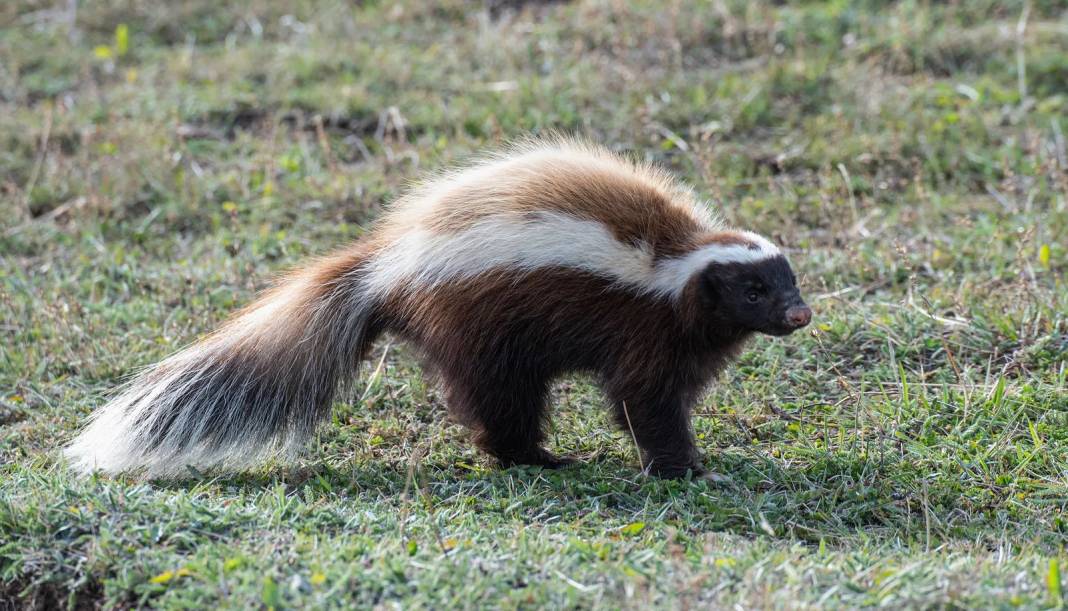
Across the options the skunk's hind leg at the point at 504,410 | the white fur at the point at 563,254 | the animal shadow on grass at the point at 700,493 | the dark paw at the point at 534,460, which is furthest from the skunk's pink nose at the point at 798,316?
the dark paw at the point at 534,460

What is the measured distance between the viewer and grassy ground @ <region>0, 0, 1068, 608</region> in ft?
13.8

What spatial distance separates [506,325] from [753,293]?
99 centimetres

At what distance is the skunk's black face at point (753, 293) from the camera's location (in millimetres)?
4977

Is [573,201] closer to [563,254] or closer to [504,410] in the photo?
[563,254]

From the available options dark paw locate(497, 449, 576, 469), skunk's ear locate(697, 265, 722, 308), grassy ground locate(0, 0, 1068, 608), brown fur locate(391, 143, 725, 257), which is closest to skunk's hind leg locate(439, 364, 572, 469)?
dark paw locate(497, 449, 576, 469)

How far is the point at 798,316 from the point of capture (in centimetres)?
491

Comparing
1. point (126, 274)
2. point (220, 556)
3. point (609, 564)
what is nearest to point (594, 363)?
point (609, 564)

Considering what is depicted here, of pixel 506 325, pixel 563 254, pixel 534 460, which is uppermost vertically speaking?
pixel 563 254

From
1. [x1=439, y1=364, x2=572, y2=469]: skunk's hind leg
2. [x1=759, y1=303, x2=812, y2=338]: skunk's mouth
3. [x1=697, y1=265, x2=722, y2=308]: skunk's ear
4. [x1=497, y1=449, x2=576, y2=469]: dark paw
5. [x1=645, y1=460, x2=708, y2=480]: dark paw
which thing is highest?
[x1=697, y1=265, x2=722, y2=308]: skunk's ear

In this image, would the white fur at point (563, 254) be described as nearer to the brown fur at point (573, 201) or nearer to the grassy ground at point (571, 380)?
the brown fur at point (573, 201)

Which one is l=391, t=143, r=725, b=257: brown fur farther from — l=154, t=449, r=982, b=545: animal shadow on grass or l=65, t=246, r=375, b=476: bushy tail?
l=154, t=449, r=982, b=545: animal shadow on grass

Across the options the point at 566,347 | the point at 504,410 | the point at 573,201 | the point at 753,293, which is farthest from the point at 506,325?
the point at 753,293

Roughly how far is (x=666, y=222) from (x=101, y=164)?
4.54 m

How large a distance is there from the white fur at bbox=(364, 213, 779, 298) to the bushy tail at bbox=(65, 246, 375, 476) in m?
0.52
